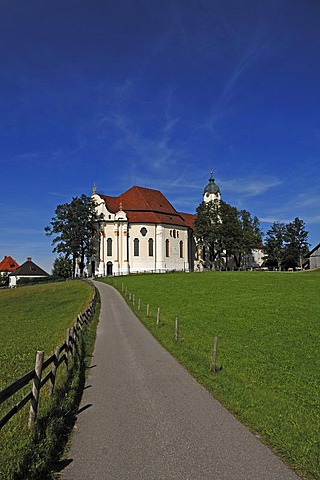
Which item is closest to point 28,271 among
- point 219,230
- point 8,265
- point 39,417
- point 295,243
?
point 8,265

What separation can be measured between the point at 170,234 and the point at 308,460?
241 feet

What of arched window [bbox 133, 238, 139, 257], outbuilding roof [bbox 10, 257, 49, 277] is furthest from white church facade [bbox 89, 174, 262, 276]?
outbuilding roof [bbox 10, 257, 49, 277]

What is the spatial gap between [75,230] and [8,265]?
51.8 m

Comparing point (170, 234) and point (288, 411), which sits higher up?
point (170, 234)

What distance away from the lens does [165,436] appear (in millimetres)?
6746

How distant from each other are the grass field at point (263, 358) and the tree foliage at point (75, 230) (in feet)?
141

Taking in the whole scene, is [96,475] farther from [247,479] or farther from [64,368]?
[64,368]

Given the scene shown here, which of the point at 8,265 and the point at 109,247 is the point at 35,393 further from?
the point at 8,265

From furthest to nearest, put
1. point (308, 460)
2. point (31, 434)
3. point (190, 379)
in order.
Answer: point (190, 379) < point (31, 434) < point (308, 460)

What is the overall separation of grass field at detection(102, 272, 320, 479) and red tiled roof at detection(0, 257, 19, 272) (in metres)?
91.6

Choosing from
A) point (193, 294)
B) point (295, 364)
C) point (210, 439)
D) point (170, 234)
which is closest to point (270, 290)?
point (193, 294)

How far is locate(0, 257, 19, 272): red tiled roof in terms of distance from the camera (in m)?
112

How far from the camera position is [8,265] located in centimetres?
11375

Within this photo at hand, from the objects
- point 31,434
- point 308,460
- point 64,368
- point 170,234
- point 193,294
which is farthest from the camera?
point 170,234
